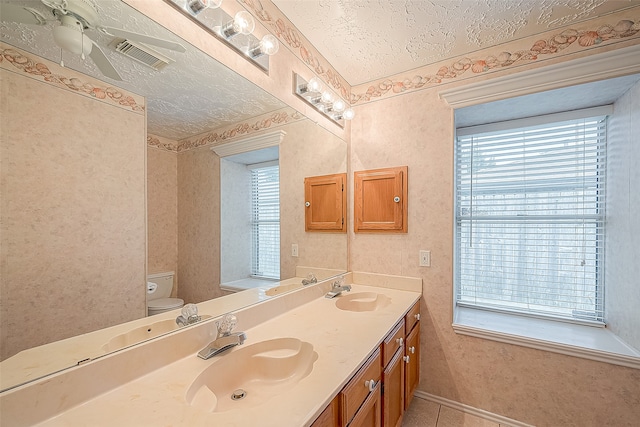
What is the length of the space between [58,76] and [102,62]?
13 cm

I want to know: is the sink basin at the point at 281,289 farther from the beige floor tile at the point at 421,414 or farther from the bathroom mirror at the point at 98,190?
the beige floor tile at the point at 421,414

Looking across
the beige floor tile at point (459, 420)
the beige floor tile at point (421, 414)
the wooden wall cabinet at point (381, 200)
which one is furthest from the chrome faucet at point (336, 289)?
the beige floor tile at point (459, 420)

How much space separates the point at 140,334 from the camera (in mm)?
876

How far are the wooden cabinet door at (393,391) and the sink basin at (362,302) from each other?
0.36 meters

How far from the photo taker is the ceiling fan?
0.62 metres

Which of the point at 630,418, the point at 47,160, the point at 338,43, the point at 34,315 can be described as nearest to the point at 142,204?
the point at 47,160

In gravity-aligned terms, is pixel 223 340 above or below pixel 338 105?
below

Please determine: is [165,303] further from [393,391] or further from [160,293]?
[393,391]

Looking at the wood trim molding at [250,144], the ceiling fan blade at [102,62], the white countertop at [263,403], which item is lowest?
the white countertop at [263,403]

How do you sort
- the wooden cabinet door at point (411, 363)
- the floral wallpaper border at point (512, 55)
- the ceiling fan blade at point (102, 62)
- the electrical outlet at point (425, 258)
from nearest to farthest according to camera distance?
the ceiling fan blade at point (102, 62)
the floral wallpaper border at point (512, 55)
the wooden cabinet door at point (411, 363)
the electrical outlet at point (425, 258)

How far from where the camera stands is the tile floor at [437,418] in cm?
170

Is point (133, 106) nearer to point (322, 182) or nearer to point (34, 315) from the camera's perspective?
point (34, 315)

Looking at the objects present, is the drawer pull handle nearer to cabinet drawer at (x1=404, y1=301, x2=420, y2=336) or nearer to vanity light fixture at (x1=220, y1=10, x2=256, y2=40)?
cabinet drawer at (x1=404, y1=301, x2=420, y2=336)

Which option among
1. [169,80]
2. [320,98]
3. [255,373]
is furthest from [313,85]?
[255,373]
